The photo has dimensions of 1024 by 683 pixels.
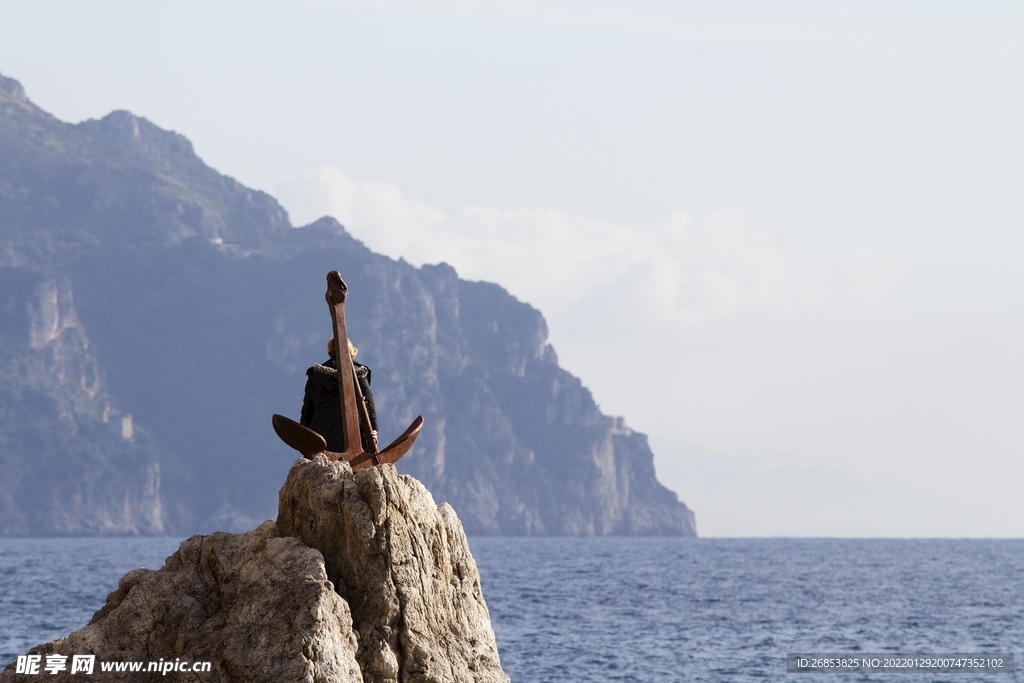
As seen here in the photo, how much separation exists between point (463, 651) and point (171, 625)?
9.15 ft

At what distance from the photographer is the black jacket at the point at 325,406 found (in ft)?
49.2

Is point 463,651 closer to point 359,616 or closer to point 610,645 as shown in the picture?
point 359,616

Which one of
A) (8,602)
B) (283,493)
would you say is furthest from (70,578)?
(283,493)

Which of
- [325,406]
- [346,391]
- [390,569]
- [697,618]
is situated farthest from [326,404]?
[697,618]

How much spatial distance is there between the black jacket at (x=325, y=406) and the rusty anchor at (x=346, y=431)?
0.88 feet

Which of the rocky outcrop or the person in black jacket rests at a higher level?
the person in black jacket

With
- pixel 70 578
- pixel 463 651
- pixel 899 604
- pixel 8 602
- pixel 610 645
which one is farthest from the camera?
pixel 70 578

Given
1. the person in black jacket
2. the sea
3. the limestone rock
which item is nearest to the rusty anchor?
the person in black jacket

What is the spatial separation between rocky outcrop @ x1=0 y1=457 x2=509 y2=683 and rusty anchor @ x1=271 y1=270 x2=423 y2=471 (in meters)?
A: 0.46

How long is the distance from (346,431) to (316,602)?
7.97 ft

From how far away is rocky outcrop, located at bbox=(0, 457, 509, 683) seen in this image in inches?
493

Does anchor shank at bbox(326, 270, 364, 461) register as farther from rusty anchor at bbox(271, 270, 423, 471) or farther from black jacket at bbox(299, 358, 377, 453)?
black jacket at bbox(299, 358, 377, 453)

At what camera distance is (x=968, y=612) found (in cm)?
5778

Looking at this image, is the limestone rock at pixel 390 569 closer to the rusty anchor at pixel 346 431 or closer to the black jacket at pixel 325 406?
the rusty anchor at pixel 346 431
